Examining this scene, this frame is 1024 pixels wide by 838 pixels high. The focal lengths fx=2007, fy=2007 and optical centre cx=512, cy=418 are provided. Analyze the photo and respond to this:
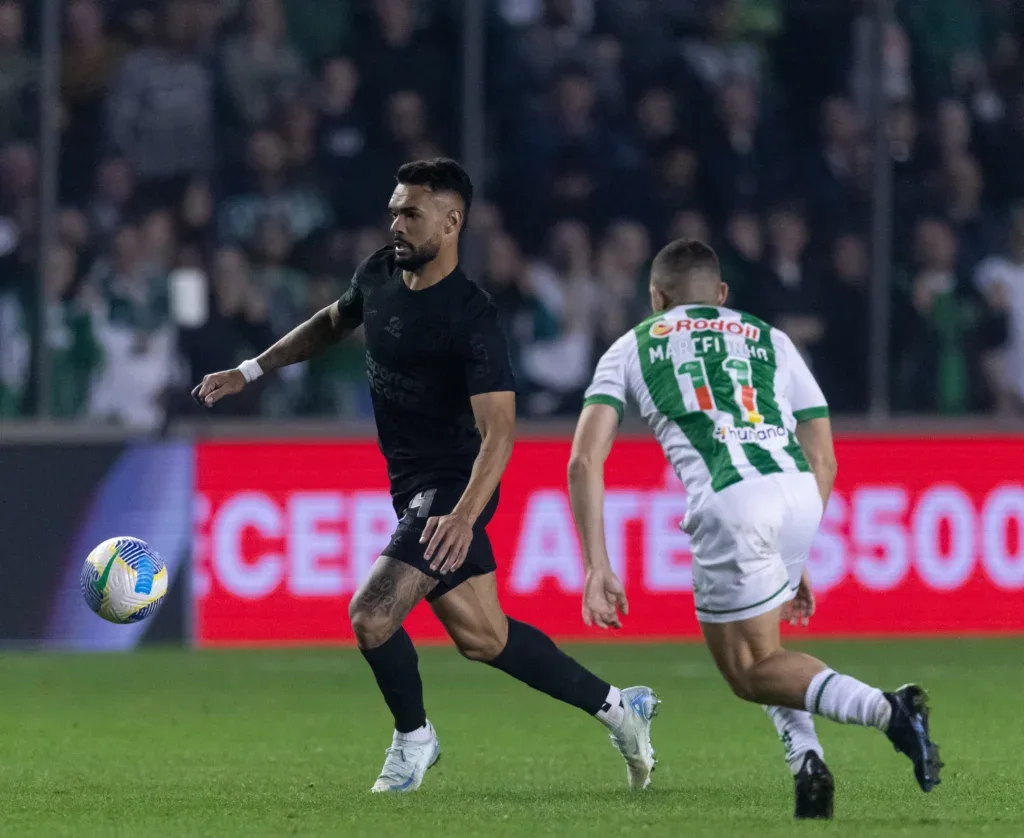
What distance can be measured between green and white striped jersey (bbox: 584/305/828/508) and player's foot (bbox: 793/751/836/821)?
0.83m

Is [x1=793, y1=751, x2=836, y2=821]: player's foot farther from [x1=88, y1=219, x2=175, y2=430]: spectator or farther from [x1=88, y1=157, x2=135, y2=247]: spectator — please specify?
[x1=88, y1=157, x2=135, y2=247]: spectator

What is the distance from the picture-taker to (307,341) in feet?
22.1

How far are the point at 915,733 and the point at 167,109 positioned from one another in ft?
27.6

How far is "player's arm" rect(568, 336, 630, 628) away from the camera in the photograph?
5.48 metres

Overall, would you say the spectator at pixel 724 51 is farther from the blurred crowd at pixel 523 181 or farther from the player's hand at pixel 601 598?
the player's hand at pixel 601 598

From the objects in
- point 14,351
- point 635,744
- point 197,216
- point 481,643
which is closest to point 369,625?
point 481,643

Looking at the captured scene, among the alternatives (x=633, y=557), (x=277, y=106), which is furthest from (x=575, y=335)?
(x=277, y=106)

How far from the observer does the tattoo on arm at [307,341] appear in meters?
6.73

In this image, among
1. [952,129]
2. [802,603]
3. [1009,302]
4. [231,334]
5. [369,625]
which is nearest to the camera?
[802,603]

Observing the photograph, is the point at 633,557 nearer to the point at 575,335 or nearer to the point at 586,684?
the point at 575,335

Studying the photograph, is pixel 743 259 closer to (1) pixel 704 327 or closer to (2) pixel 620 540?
(2) pixel 620 540

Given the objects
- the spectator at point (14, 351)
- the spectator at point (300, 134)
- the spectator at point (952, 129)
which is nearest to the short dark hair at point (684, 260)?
the spectator at point (14, 351)

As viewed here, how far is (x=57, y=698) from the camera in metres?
9.38

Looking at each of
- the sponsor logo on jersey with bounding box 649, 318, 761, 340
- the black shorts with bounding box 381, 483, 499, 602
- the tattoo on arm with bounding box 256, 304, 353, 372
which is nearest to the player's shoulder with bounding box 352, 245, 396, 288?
the tattoo on arm with bounding box 256, 304, 353, 372
